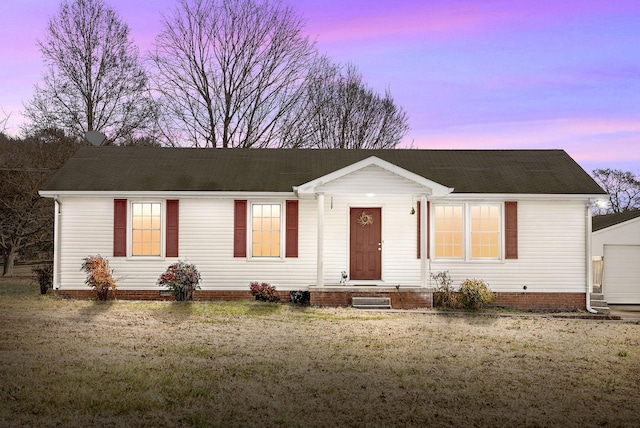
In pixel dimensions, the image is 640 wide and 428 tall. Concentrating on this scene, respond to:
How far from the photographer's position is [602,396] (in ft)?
27.4

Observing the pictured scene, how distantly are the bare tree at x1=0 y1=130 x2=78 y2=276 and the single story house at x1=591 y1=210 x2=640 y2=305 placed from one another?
21026 mm

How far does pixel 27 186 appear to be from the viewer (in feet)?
85.9

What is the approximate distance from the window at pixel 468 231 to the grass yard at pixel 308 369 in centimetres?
259

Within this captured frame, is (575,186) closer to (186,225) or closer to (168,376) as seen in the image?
(186,225)

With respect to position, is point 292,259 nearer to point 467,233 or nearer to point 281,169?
point 281,169

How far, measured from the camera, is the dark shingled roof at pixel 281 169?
1727 cm

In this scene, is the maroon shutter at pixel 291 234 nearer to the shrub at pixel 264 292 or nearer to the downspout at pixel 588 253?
the shrub at pixel 264 292

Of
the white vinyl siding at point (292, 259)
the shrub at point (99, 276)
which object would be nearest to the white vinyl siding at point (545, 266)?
the white vinyl siding at point (292, 259)

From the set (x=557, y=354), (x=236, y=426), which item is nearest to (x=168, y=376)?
(x=236, y=426)

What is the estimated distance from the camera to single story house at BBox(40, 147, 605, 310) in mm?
17078

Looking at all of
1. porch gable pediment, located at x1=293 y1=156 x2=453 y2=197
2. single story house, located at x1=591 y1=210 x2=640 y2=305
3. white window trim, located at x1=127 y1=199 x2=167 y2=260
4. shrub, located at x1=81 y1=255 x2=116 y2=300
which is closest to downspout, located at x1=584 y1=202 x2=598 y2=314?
single story house, located at x1=591 y1=210 x2=640 y2=305

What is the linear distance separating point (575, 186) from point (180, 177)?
36.7ft

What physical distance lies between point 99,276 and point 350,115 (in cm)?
2559

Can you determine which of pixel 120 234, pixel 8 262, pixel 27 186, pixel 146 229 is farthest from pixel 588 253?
pixel 8 262
